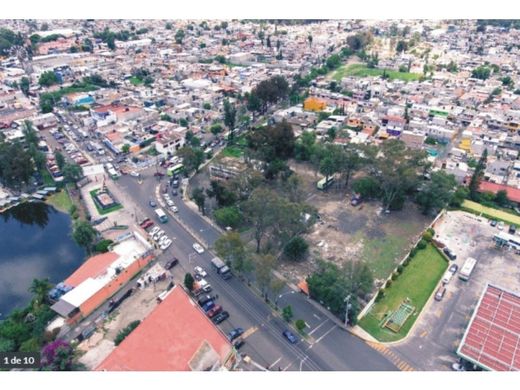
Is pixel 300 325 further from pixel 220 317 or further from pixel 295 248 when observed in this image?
pixel 295 248

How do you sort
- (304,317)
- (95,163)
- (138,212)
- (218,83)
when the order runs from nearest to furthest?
1. (304,317)
2. (138,212)
3. (95,163)
4. (218,83)

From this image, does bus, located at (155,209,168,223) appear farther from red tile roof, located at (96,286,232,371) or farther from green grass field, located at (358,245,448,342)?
green grass field, located at (358,245,448,342)

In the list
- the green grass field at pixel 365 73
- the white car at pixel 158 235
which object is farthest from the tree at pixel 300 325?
the green grass field at pixel 365 73

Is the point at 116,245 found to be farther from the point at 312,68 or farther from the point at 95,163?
the point at 312,68

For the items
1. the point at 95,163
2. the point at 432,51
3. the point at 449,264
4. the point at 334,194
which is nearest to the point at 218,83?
the point at 95,163

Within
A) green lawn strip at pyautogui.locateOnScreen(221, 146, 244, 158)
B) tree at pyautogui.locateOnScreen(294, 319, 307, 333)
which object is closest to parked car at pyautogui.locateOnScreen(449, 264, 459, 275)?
tree at pyautogui.locateOnScreen(294, 319, 307, 333)

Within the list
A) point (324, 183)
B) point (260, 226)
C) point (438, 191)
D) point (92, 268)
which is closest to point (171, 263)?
point (92, 268)
